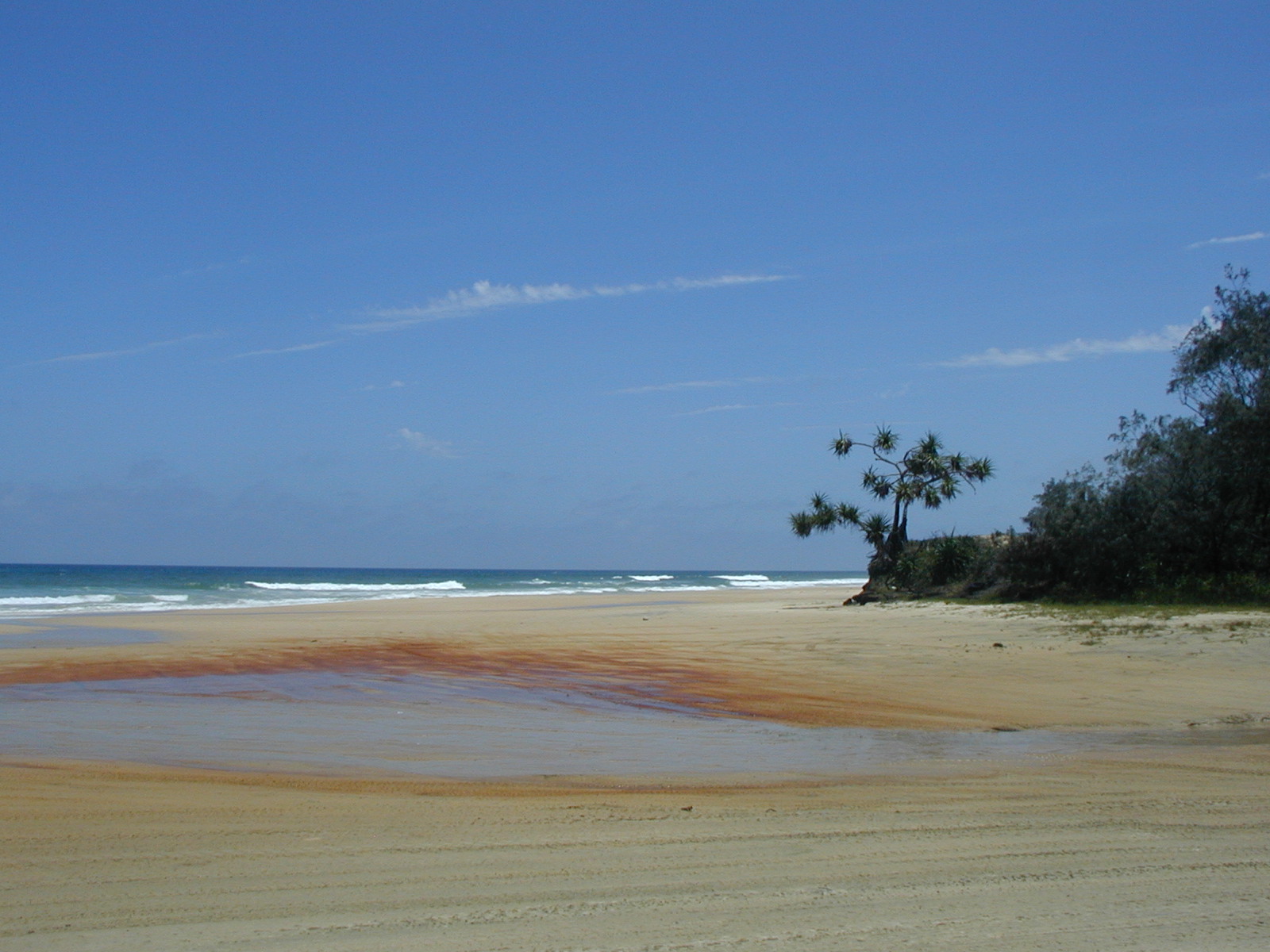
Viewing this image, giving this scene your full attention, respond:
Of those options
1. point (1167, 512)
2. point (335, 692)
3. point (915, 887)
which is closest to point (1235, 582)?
point (1167, 512)

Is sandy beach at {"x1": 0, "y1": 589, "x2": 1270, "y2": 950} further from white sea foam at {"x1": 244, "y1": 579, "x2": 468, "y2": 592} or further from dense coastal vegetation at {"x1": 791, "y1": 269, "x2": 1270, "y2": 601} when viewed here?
white sea foam at {"x1": 244, "y1": 579, "x2": 468, "y2": 592}

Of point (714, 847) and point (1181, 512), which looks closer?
point (714, 847)

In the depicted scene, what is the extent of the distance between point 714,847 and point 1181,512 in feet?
77.3

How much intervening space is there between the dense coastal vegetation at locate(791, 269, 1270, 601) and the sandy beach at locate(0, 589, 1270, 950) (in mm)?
14464

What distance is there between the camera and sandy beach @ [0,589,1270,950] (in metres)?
4.16

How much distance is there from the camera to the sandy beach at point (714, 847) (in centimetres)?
416

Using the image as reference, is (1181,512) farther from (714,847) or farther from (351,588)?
(351,588)

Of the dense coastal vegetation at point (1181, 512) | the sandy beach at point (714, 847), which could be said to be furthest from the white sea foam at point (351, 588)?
the sandy beach at point (714, 847)

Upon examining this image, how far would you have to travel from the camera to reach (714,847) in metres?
5.40

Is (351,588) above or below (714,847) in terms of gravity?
below

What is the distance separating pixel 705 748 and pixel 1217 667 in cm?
807

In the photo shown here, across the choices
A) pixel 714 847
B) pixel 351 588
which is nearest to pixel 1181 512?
pixel 714 847

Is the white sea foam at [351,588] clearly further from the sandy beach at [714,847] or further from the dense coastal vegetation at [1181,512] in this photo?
the sandy beach at [714,847]

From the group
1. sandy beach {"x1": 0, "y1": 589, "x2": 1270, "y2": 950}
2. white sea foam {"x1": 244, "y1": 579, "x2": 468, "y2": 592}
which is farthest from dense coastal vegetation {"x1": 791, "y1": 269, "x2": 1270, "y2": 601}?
white sea foam {"x1": 244, "y1": 579, "x2": 468, "y2": 592}
